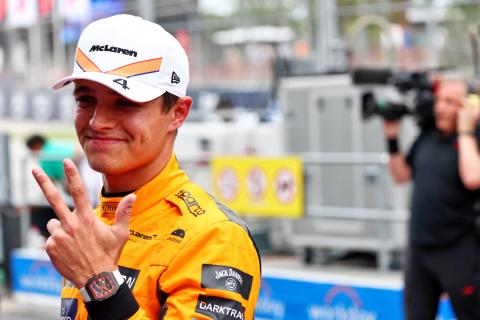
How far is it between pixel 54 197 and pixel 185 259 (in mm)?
313

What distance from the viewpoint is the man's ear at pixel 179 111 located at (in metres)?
→ 2.38

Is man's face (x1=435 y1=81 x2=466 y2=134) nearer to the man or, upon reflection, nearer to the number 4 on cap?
the man

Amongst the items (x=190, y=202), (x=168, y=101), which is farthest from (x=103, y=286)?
(x=168, y=101)

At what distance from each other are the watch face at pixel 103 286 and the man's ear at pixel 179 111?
0.43 metres

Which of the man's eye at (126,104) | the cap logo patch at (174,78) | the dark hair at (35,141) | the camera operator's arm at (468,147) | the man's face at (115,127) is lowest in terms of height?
the dark hair at (35,141)

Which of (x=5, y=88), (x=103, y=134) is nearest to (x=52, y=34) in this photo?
(x=5, y=88)

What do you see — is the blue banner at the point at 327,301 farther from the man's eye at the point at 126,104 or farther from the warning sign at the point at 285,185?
the man's eye at the point at 126,104

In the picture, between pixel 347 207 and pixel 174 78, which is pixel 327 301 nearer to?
pixel 347 207

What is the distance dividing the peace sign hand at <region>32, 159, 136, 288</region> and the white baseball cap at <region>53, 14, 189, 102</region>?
0.23 m

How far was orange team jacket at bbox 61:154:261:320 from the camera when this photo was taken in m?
2.21

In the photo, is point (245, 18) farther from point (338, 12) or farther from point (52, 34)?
point (52, 34)

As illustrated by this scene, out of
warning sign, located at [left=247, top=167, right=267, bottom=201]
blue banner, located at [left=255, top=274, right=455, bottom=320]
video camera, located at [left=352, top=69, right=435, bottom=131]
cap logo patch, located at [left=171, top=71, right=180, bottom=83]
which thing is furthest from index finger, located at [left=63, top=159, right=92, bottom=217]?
warning sign, located at [left=247, top=167, right=267, bottom=201]

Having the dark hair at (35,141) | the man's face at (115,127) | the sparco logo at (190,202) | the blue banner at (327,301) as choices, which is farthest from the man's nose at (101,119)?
the dark hair at (35,141)

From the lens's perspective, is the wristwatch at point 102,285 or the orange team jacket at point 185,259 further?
the orange team jacket at point 185,259
